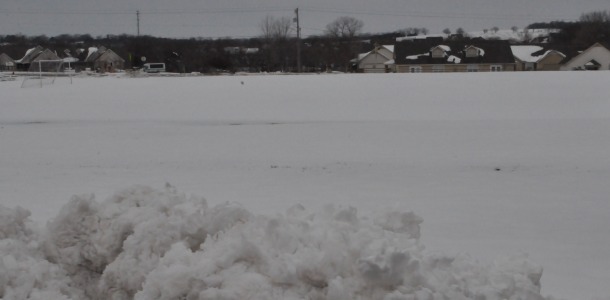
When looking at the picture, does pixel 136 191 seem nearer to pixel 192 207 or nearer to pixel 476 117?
pixel 192 207

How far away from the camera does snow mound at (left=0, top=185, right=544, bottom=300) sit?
3.66 m

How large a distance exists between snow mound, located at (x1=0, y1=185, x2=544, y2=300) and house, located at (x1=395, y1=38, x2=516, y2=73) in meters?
60.8

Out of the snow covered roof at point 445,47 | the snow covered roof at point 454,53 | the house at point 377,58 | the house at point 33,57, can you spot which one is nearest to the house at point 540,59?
the snow covered roof at point 454,53

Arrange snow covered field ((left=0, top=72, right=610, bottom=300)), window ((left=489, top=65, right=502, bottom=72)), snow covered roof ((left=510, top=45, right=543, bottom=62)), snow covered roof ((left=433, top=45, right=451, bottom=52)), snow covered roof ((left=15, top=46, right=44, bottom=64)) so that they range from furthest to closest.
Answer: snow covered roof ((left=15, top=46, right=44, bottom=64)) < snow covered roof ((left=510, top=45, right=543, bottom=62)) < snow covered roof ((left=433, top=45, right=451, bottom=52)) < window ((left=489, top=65, right=502, bottom=72)) < snow covered field ((left=0, top=72, right=610, bottom=300))

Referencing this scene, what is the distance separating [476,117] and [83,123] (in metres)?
14.1

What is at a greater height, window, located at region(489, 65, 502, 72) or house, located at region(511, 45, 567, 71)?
house, located at region(511, 45, 567, 71)

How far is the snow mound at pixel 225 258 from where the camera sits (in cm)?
366

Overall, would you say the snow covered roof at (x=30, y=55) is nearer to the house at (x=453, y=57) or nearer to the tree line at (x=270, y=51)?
the tree line at (x=270, y=51)

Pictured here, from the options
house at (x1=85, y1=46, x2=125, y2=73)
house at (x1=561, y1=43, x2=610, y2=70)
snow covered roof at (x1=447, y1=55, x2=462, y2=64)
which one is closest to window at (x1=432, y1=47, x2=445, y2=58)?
snow covered roof at (x1=447, y1=55, x2=462, y2=64)

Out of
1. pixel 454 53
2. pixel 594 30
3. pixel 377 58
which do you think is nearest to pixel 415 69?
pixel 454 53

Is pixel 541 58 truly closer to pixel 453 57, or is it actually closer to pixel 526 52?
pixel 526 52

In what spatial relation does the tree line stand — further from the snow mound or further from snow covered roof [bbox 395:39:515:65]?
the snow mound

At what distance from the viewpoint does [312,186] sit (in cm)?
1313

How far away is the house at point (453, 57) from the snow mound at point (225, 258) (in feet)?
200
